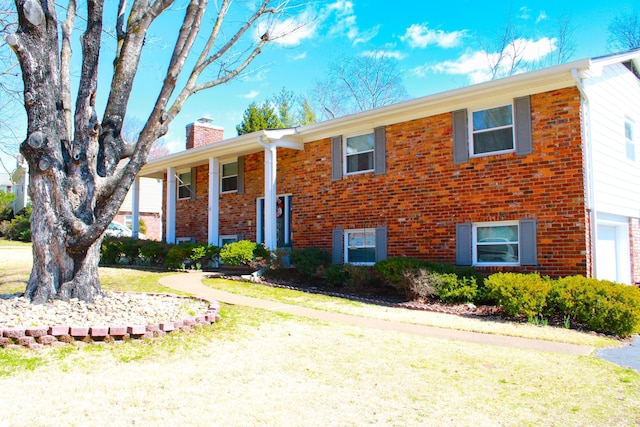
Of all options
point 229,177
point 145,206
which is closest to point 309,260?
point 229,177

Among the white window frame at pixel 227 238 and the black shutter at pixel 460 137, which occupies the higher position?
the black shutter at pixel 460 137

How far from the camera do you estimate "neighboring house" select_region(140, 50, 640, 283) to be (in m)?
10.2

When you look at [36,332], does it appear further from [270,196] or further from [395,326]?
[270,196]

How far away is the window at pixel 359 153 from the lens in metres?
13.7

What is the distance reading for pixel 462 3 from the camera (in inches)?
1054

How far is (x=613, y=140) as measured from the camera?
11859 millimetres

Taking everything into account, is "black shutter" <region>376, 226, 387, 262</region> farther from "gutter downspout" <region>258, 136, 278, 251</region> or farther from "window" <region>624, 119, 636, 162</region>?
"window" <region>624, 119, 636, 162</region>

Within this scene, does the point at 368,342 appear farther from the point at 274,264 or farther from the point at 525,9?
the point at 525,9

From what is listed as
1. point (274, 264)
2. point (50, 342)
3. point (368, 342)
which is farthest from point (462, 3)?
point (50, 342)

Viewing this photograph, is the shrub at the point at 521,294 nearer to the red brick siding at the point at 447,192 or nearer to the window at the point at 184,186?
the red brick siding at the point at 447,192

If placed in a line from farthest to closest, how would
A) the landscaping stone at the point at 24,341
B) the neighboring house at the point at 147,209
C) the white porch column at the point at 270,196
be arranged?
the neighboring house at the point at 147,209
the white porch column at the point at 270,196
the landscaping stone at the point at 24,341

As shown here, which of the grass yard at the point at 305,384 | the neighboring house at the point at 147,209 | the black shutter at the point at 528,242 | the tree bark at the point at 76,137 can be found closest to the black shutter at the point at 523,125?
the black shutter at the point at 528,242

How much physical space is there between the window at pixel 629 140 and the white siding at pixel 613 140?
0.18 metres

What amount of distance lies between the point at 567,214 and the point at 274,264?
7.05 meters
